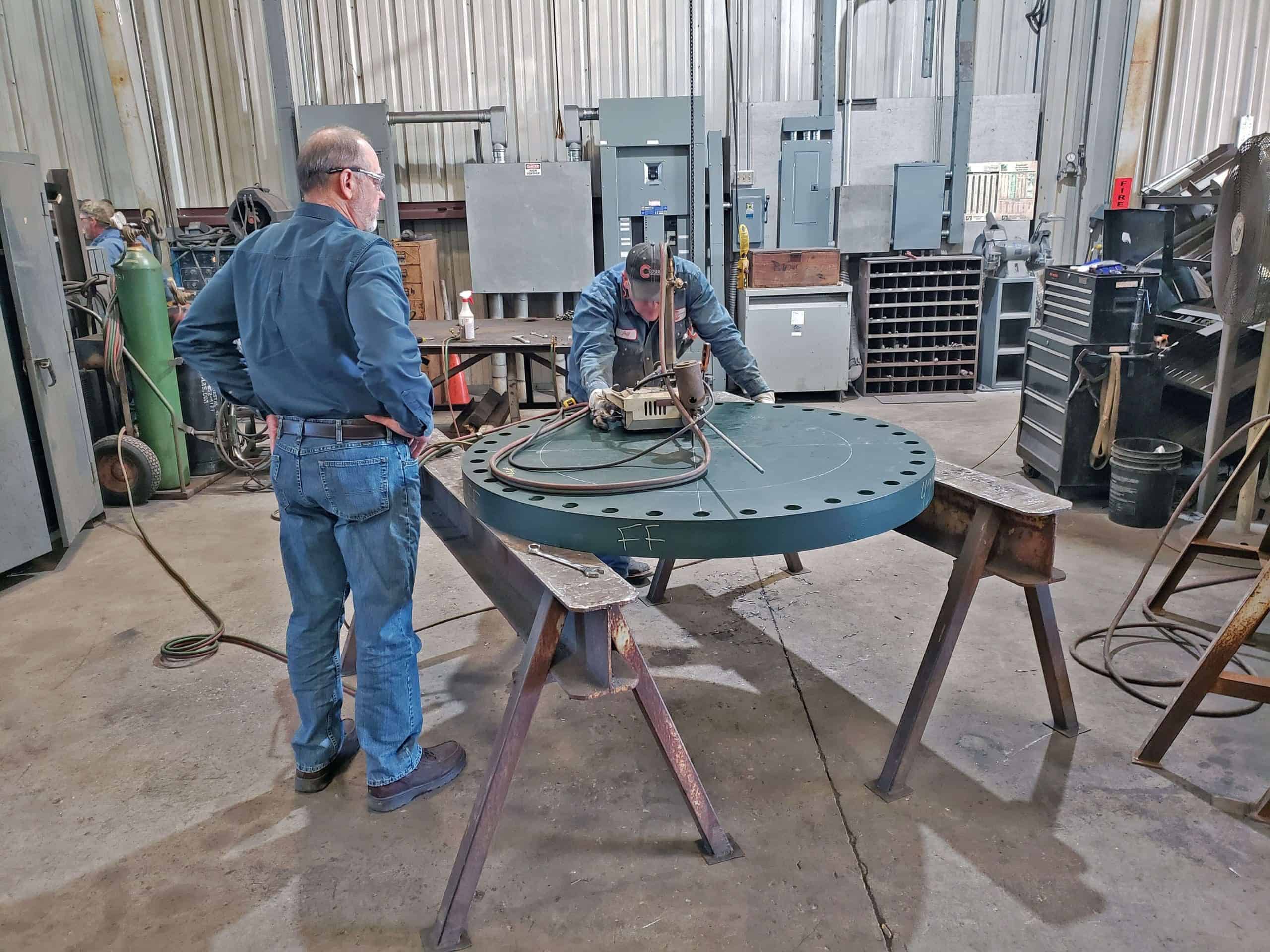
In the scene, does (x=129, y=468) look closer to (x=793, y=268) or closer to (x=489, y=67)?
(x=489, y=67)

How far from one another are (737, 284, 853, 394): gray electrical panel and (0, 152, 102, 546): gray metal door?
371 centimetres

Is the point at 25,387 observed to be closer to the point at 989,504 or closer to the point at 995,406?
the point at 989,504

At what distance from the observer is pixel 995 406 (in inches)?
218

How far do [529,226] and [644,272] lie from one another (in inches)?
138

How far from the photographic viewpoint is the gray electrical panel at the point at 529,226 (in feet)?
18.4

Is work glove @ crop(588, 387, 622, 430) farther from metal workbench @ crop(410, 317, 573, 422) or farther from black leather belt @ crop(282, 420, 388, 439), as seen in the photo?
metal workbench @ crop(410, 317, 573, 422)

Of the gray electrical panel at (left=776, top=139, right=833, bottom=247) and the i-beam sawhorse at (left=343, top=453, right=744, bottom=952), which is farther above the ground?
the gray electrical panel at (left=776, top=139, right=833, bottom=247)

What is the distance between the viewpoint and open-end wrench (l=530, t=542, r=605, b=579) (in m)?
1.47

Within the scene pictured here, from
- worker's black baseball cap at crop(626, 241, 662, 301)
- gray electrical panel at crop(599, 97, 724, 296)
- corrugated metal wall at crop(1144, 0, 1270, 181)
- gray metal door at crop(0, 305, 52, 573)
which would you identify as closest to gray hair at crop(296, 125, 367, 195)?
worker's black baseball cap at crop(626, 241, 662, 301)

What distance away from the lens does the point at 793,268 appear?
5.63 meters

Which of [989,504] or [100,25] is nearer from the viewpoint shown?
[989,504]

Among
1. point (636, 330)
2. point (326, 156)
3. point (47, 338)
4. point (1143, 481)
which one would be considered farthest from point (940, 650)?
point (47, 338)

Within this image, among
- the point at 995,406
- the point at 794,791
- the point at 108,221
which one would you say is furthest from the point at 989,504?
the point at 108,221

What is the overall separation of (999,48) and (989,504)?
562 centimetres
